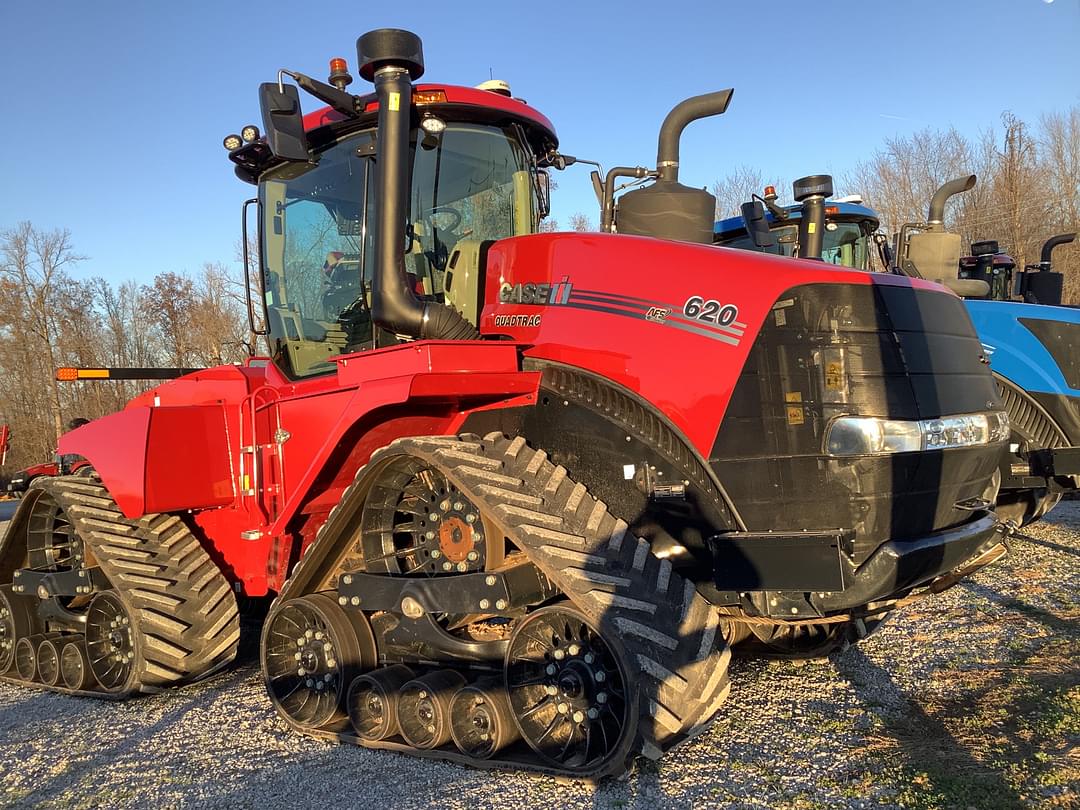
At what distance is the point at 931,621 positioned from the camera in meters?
5.56

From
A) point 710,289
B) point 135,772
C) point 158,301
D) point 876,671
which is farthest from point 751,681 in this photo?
point 158,301

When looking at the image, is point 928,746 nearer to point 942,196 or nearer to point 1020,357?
point 1020,357

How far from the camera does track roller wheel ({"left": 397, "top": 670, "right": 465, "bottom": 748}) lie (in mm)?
3600

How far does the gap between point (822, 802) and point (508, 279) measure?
8.48 ft

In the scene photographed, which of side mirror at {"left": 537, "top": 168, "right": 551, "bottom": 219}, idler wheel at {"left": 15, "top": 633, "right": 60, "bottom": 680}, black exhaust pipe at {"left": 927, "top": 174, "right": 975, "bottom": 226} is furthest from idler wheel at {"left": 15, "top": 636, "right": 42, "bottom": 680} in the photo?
black exhaust pipe at {"left": 927, "top": 174, "right": 975, "bottom": 226}

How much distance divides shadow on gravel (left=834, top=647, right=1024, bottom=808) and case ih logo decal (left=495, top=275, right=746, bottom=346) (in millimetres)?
1810

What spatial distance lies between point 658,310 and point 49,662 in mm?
4796

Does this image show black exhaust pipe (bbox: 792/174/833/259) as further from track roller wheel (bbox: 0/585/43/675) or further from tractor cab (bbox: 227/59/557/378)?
track roller wheel (bbox: 0/585/43/675)

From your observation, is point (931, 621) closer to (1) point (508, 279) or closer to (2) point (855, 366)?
(2) point (855, 366)

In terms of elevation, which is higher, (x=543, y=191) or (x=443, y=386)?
(x=543, y=191)

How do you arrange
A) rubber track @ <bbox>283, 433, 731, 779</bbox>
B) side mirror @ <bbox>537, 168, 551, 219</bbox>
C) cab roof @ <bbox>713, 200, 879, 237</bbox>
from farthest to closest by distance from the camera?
cab roof @ <bbox>713, 200, 879, 237</bbox>, side mirror @ <bbox>537, 168, 551, 219</bbox>, rubber track @ <bbox>283, 433, 731, 779</bbox>

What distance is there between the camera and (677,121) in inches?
173

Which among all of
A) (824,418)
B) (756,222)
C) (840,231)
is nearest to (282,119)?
(824,418)

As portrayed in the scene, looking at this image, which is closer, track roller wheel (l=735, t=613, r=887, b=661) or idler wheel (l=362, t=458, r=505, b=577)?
idler wheel (l=362, t=458, r=505, b=577)
